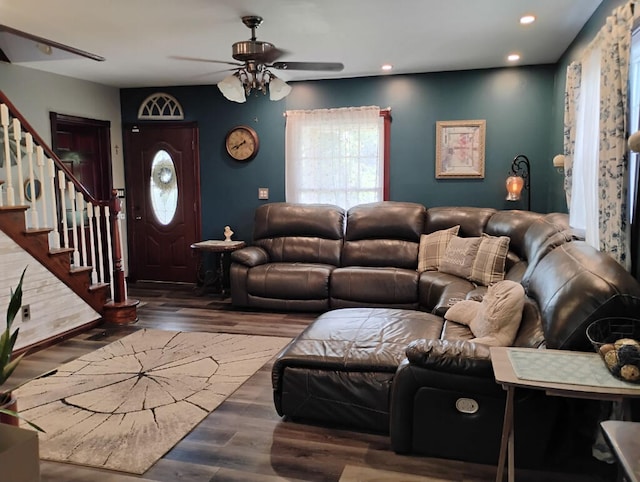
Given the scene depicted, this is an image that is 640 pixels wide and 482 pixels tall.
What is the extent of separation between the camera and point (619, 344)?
5.93ft

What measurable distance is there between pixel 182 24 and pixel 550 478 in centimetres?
365

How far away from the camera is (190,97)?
6.16 m

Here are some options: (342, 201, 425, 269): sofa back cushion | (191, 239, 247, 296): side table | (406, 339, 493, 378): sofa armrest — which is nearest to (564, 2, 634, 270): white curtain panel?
(406, 339, 493, 378): sofa armrest

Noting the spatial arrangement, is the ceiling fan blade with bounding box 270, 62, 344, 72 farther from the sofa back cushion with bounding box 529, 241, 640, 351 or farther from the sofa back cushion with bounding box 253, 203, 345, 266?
the sofa back cushion with bounding box 529, 241, 640, 351

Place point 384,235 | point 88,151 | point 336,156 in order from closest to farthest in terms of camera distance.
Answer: point 384,235, point 336,156, point 88,151

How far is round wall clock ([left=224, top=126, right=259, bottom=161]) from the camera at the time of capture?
237 inches

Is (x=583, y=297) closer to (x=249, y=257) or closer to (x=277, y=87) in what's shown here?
(x=277, y=87)

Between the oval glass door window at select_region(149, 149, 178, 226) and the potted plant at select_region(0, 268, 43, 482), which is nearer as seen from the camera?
the potted plant at select_region(0, 268, 43, 482)

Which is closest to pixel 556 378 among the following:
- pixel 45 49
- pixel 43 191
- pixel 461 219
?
pixel 461 219

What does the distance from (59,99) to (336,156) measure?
310 centimetres

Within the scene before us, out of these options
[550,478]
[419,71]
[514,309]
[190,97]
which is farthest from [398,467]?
[190,97]

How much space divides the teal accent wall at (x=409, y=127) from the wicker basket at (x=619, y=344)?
110 inches

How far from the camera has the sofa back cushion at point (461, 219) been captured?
496 centimetres

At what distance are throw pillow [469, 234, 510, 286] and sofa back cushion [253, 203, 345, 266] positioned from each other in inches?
61.3
